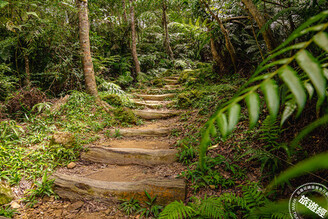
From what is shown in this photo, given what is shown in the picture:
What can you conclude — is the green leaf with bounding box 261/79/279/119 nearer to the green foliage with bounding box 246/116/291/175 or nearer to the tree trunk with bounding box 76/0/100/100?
the green foliage with bounding box 246/116/291/175

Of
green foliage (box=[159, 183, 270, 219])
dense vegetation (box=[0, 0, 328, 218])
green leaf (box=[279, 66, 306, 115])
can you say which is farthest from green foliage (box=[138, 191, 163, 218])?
green leaf (box=[279, 66, 306, 115])

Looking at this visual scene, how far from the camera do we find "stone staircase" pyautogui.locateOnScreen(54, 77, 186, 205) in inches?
77.6

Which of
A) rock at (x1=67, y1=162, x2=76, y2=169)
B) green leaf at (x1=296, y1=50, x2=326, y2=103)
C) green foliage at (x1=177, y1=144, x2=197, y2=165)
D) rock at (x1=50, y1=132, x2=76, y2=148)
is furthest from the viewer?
rock at (x1=50, y1=132, x2=76, y2=148)

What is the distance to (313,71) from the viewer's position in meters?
0.33

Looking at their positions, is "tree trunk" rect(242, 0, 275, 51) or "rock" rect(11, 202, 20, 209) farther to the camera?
"tree trunk" rect(242, 0, 275, 51)

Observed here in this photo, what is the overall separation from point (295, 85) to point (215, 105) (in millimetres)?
3308

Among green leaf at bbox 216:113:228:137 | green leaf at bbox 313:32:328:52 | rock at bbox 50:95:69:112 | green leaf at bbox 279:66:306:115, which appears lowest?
rock at bbox 50:95:69:112

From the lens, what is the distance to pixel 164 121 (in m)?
4.43

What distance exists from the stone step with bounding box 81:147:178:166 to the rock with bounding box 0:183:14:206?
0.98m

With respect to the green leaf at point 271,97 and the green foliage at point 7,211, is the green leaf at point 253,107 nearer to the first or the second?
the green leaf at point 271,97

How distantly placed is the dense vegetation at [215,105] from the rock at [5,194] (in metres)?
0.07

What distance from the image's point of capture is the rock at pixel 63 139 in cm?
276

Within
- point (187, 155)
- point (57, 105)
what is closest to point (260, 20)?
point (187, 155)

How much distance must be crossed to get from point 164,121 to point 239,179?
272 centimetres
